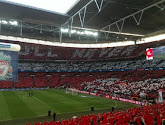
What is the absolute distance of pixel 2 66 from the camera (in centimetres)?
835

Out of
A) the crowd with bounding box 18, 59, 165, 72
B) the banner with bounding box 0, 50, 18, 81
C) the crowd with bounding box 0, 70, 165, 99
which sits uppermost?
the crowd with bounding box 18, 59, 165, 72

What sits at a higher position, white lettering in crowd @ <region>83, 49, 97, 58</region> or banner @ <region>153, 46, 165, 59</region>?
white lettering in crowd @ <region>83, 49, 97, 58</region>

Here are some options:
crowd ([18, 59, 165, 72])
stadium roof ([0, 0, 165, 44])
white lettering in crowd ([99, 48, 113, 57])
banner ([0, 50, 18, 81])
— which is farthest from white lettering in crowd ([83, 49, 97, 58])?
banner ([0, 50, 18, 81])

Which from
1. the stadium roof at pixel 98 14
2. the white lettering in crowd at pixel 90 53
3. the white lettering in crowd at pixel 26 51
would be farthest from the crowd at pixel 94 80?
the stadium roof at pixel 98 14

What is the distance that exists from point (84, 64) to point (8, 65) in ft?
153

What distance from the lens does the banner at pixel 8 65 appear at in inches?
329

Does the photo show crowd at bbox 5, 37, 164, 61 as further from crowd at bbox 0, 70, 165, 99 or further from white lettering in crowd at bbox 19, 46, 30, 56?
crowd at bbox 0, 70, 165, 99

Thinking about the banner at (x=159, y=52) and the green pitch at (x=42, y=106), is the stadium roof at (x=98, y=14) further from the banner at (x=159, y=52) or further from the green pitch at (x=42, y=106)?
the green pitch at (x=42, y=106)

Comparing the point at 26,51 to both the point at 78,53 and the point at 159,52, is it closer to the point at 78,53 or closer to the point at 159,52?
the point at 78,53

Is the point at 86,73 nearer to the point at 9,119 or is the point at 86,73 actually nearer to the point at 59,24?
the point at 59,24

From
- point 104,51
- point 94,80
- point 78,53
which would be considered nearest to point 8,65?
point 94,80

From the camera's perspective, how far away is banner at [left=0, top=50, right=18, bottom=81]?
27.4 ft

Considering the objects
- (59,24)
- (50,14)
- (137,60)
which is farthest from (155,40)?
(50,14)

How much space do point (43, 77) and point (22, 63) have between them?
8951 millimetres
